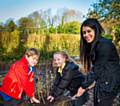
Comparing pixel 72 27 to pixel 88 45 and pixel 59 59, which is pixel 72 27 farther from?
pixel 88 45

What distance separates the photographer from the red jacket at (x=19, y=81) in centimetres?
548

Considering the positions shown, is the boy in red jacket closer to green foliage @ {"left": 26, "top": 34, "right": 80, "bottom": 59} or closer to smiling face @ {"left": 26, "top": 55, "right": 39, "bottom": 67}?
smiling face @ {"left": 26, "top": 55, "right": 39, "bottom": 67}

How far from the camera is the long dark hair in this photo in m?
4.17

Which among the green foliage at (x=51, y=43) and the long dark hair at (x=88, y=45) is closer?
the long dark hair at (x=88, y=45)

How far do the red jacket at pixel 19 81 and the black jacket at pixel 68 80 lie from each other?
384mm

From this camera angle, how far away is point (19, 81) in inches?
216

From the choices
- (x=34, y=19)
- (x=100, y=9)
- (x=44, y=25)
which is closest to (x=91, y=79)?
(x=100, y=9)

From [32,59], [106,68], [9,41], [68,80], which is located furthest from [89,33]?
[9,41]

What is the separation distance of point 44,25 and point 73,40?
3.36 meters

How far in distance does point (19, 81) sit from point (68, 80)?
71 cm

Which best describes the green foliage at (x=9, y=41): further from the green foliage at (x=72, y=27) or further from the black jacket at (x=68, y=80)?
the black jacket at (x=68, y=80)

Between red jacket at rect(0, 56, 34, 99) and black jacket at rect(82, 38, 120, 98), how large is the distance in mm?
1613

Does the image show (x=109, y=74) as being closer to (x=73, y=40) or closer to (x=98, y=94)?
(x=98, y=94)

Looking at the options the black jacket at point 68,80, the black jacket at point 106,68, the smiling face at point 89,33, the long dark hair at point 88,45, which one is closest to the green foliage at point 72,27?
the black jacket at point 68,80
